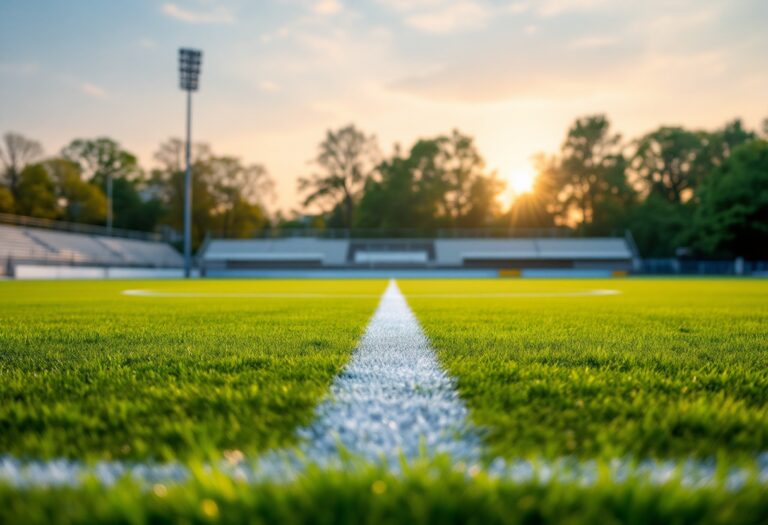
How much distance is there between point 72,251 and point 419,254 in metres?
24.5

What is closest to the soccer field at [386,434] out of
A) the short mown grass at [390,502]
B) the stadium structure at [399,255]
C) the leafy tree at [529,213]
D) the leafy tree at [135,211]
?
the short mown grass at [390,502]

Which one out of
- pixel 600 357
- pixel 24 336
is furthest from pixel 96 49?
pixel 600 357

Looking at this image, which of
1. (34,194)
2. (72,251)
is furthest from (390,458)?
(34,194)

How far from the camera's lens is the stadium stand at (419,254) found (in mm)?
37281

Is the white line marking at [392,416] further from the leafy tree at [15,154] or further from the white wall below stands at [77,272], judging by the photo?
the leafy tree at [15,154]

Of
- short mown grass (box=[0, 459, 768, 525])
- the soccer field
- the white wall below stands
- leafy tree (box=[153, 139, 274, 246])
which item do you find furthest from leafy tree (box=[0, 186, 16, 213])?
short mown grass (box=[0, 459, 768, 525])

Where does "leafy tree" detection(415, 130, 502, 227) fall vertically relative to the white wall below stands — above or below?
above

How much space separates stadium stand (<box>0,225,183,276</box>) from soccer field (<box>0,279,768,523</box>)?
27173 mm

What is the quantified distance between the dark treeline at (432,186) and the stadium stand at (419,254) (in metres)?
3.18

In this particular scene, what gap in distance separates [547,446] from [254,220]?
46.6 metres

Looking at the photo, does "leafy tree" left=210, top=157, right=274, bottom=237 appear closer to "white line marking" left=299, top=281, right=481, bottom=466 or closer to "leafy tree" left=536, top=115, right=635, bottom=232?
"leafy tree" left=536, top=115, right=635, bottom=232

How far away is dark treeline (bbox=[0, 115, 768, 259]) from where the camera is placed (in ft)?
137

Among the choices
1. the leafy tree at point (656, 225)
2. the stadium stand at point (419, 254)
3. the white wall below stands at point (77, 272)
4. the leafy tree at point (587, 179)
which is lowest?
the white wall below stands at point (77, 272)

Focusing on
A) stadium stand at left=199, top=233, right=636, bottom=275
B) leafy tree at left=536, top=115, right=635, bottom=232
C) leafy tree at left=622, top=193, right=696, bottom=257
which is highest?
leafy tree at left=536, top=115, right=635, bottom=232
